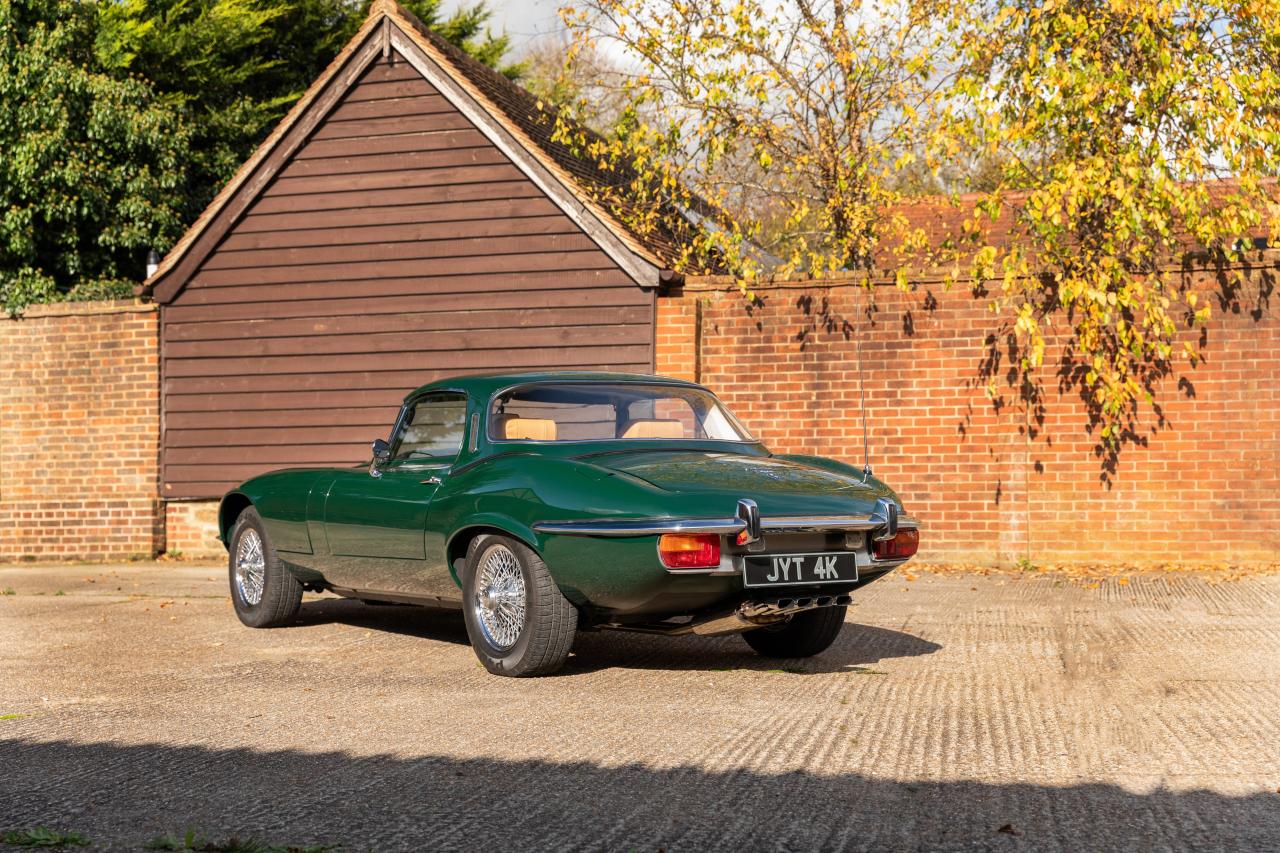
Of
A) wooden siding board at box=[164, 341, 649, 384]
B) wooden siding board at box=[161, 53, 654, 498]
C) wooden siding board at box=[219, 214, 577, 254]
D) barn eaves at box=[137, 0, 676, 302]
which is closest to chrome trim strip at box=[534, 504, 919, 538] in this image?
wooden siding board at box=[164, 341, 649, 384]

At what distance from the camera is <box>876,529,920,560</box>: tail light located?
21.9ft

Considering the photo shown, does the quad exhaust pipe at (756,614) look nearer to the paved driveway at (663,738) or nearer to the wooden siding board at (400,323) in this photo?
the paved driveway at (663,738)

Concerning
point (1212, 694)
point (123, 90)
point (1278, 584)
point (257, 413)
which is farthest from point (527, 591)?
point (123, 90)

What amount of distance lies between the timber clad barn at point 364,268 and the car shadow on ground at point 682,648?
18.4 feet

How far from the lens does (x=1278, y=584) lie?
10688 millimetres

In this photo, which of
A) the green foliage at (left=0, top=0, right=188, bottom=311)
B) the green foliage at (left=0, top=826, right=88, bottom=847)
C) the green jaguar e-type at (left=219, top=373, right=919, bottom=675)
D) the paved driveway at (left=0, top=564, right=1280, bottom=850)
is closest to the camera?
the green foliage at (left=0, top=826, right=88, bottom=847)

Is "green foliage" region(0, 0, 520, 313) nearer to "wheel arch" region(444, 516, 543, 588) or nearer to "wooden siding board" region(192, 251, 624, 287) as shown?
"wooden siding board" region(192, 251, 624, 287)

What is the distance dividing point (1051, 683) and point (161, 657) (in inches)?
178

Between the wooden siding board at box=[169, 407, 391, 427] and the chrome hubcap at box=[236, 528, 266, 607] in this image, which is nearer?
the chrome hubcap at box=[236, 528, 266, 607]

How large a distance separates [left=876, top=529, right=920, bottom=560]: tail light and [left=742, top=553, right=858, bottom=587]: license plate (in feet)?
0.69

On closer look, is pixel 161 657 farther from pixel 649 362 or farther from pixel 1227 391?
pixel 1227 391

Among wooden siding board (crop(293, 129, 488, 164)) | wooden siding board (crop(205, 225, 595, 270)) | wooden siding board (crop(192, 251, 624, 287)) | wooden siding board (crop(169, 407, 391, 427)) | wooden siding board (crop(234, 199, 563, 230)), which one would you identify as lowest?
wooden siding board (crop(169, 407, 391, 427))

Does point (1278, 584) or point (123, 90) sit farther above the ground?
point (123, 90)

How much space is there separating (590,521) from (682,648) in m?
1.84
